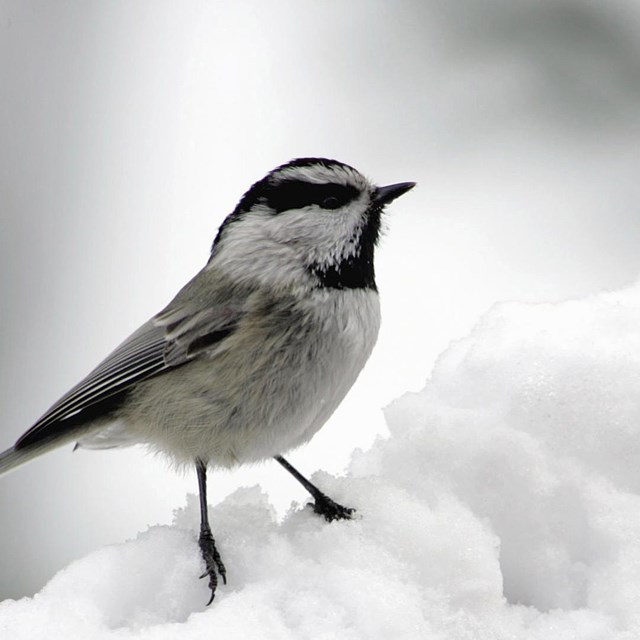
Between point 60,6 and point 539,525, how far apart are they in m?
2.77

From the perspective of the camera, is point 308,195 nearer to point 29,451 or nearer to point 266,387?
point 266,387

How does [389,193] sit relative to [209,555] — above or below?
above

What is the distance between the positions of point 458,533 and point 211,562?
0.30 metres

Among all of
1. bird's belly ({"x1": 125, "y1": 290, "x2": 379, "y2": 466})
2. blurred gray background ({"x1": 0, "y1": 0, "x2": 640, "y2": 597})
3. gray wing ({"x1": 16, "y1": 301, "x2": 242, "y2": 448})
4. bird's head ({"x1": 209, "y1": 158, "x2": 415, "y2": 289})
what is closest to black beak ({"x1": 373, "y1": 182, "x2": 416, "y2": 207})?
bird's head ({"x1": 209, "y1": 158, "x2": 415, "y2": 289})

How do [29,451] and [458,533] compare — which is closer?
[458,533]

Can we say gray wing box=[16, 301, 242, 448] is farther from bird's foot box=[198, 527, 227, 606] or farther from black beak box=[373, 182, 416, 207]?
bird's foot box=[198, 527, 227, 606]

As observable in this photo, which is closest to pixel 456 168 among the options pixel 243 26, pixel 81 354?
pixel 243 26

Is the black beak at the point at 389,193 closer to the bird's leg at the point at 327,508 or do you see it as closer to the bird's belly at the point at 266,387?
the bird's belly at the point at 266,387

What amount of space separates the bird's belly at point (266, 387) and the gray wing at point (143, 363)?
0.17 feet

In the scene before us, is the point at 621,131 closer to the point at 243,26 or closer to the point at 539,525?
the point at 243,26

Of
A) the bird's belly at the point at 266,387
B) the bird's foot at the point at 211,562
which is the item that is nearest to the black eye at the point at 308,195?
the bird's belly at the point at 266,387

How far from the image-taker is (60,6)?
3.37 m

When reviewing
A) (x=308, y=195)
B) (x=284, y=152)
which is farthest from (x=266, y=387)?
(x=284, y=152)

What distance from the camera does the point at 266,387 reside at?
5.20 feet
